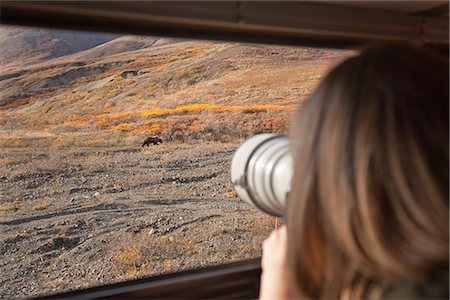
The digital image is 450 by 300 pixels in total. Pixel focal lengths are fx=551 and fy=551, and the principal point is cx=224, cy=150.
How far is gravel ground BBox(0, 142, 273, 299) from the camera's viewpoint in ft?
11.8

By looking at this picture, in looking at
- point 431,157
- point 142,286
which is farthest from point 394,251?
point 142,286

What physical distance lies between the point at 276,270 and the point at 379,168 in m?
0.25

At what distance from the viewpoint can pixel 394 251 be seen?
669 millimetres

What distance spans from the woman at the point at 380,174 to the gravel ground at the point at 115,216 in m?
2.87

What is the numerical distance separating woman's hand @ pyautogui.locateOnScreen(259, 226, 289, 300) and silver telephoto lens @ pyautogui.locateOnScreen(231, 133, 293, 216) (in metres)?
0.23

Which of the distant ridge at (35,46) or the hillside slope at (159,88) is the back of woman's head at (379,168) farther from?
the hillside slope at (159,88)

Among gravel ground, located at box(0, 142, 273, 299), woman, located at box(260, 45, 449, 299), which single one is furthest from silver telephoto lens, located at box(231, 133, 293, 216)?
gravel ground, located at box(0, 142, 273, 299)

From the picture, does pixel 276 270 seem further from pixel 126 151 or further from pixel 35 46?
pixel 126 151

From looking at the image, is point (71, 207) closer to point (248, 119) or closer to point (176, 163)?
point (176, 163)

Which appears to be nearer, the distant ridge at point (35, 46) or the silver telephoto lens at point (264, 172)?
the silver telephoto lens at point (264, 172)

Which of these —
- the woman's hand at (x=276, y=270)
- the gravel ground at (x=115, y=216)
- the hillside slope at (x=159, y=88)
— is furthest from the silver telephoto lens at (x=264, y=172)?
the gravel ground at (x=115, y=216)

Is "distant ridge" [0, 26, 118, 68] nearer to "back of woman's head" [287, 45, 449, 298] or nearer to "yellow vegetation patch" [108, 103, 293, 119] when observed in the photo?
"yellow vegetation patch" [108, 103, 293, 119]

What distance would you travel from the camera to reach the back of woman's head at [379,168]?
655 millimetres

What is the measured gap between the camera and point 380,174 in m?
0.66
